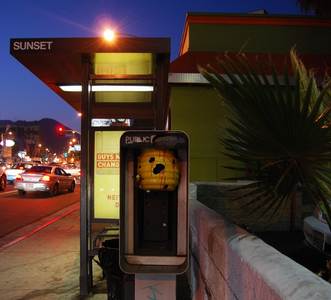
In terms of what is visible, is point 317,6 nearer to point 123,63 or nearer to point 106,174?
point 123,63

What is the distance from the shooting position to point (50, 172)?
24156 mm

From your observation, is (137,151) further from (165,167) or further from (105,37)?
(105,37)

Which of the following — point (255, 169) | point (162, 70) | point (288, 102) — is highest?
point (162, 70)

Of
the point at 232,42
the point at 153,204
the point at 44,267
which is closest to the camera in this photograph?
the point at 153,204

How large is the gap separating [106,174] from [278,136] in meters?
3.65

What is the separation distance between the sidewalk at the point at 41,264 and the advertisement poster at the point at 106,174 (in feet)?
3.31

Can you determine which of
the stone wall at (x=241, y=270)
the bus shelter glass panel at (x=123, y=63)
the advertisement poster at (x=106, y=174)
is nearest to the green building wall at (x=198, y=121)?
the bus shelter glass panel at (x=123, y=63)

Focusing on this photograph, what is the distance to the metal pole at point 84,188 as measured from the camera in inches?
241

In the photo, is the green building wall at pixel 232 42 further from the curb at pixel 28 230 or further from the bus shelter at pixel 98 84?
the bus shelter at pixel 98 84

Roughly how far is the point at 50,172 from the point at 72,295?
18.6 m

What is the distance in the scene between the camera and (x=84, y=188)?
623cm

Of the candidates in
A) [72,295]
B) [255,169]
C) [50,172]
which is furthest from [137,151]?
[50,172]

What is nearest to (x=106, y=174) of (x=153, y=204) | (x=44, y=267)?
(x=44, y=267)

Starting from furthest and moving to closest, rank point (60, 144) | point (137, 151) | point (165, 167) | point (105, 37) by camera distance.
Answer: point (60, 144), point (105, 37), point (137, 151), point (165, 167)
